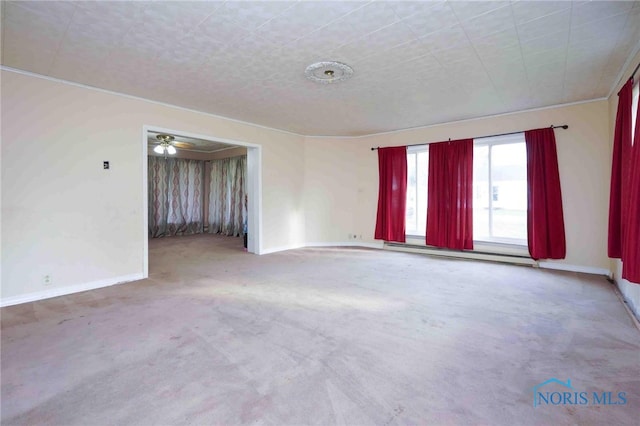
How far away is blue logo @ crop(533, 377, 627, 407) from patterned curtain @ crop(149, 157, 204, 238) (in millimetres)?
8975

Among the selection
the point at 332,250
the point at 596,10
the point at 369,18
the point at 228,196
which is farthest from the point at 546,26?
the point at 228,196

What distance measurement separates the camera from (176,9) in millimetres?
2312

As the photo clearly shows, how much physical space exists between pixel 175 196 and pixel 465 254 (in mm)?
7953

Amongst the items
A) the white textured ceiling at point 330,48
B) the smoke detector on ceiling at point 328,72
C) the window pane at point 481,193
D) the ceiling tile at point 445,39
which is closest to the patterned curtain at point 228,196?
the white textured ceiling at point 330,48

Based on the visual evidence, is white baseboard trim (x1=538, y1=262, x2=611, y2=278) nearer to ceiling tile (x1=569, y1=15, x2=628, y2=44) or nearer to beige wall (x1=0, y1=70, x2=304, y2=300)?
ceiling tile (x1=569, y1=15, x2=628, y2=44)

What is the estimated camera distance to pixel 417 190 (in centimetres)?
650

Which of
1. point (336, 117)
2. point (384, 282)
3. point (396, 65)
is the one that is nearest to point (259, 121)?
point (336, 117)

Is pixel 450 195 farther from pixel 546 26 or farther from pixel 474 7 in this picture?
pixel 474 7

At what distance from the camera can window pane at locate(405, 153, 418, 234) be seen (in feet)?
21.4

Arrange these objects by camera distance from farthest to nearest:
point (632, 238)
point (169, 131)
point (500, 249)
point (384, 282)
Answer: point (500, 249), point (169, 131), point (384, 282), point (632, 238)

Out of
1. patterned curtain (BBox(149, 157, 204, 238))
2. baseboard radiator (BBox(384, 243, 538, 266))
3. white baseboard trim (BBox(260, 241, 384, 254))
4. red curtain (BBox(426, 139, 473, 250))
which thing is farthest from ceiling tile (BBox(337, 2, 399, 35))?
→ patterned curtain (BBox(149, 157, 204, 238))

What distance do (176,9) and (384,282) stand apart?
145 inches

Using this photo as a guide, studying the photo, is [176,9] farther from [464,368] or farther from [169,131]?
[464,368]

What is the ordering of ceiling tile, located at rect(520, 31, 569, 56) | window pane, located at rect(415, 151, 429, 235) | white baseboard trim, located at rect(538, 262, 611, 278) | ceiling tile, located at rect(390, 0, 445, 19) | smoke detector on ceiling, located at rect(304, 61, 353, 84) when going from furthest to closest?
window pane, located at rect(415, 151, 429, 235) → white baseboard trim, located at rect(538, 262, 611, 278) → smoke detector on ceiling, located at rect(304, 61, 353, 84) → ceiling tile, located at rect(520, 31, 569, 56) → ceiling tile, located at rect(390, 0, 445, 19)
